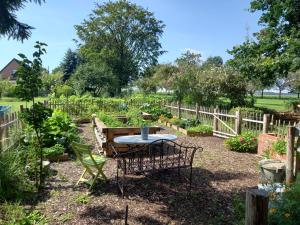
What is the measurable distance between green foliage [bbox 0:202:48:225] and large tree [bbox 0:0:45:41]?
2950mm

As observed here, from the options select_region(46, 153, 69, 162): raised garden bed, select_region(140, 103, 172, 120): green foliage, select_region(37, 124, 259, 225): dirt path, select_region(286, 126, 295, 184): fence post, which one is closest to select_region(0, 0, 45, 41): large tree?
select_region(37, 124, 259, 225): dirt path

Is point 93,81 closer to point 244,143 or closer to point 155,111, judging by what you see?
point 155,111

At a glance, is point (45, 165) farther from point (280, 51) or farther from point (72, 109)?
point (280, 51)

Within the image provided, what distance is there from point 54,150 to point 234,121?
7.10 metres

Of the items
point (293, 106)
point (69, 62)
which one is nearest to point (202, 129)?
point (293, 106)

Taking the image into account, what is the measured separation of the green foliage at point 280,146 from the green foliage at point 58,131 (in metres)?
5.61

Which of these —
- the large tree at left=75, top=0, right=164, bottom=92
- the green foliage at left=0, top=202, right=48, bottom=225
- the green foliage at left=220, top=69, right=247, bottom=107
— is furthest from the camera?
the large tree at left=75, top=0, right=164, bottom=92

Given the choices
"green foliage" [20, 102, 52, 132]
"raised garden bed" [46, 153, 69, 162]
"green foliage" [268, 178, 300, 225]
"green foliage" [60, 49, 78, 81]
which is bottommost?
"raised garden bed" [46, 153, 69, 162]

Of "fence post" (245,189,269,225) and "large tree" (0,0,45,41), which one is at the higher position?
"large tree" (0,0,45,41)

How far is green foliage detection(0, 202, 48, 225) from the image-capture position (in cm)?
409

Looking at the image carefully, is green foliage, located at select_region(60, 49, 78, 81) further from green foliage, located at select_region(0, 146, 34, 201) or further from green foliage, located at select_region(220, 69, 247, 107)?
green foliage, located at select_region(0, 146, 34, 201)

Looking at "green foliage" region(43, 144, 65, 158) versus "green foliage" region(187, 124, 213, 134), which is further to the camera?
"green foliage" region(187, 124, 213, 134)

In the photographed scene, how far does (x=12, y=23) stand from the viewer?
5.23 metres

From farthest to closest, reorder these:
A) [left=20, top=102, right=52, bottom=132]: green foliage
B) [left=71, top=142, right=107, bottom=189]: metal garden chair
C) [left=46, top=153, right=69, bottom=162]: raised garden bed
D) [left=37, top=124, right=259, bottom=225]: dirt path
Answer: [left=46, top=153, right=69, bottom=162]: raised garden bed, [left=71, top=142, right=107, bottom=189]: metal garden chair, [left=20, top=102, right=52, bottom=132]: green foliage, [left=37, top=124, right=259, bottom=225]: dirt path
